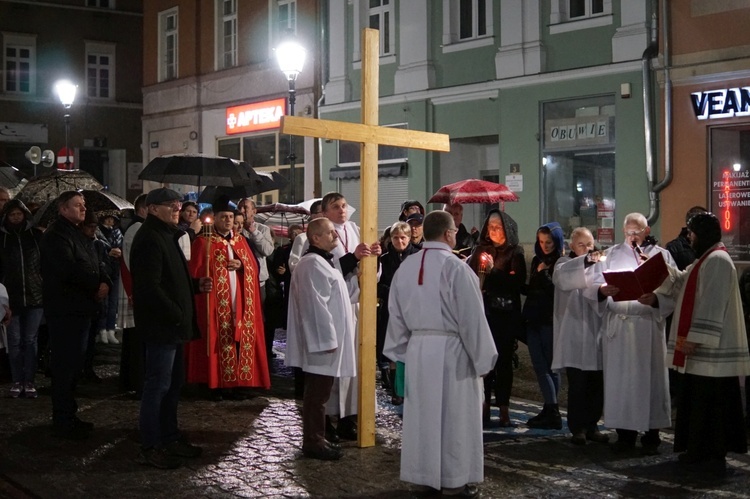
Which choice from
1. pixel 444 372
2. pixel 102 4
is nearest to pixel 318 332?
pixel 444 372

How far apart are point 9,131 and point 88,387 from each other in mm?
32726

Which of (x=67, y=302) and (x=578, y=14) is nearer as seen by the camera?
(x=67, y=302)

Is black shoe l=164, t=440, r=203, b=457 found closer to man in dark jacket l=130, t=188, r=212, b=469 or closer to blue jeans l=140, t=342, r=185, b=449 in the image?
man in dark jacket l=130, t=188, r=212, b=469

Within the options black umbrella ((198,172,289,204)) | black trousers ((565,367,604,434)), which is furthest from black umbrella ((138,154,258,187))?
black trousers ((565,367,604,434))

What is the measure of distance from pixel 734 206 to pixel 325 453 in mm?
11727

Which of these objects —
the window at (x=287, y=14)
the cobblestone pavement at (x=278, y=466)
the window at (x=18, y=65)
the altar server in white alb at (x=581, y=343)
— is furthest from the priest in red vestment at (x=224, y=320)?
the window at (x=18, y=65)

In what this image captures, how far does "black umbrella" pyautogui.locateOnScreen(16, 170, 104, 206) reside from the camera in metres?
14.0

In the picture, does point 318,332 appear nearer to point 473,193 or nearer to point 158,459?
point 158,459

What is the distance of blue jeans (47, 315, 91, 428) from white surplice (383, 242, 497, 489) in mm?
3219

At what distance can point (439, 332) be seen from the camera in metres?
6.89

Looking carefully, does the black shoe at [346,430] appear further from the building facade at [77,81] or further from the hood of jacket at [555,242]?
the building facade at [77,81]

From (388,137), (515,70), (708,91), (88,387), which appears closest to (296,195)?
(515,70)

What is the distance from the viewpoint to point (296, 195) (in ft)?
88.3

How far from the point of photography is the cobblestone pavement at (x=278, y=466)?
7.02m
